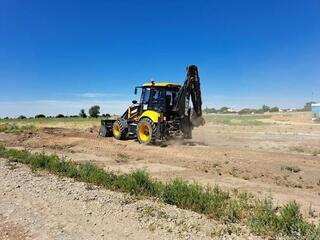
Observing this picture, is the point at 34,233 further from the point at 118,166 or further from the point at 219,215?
the point at 118,166

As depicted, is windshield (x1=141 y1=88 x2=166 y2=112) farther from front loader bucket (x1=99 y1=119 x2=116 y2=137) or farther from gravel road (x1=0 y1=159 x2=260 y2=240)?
gravel road (x1=0 y1=159 x2=260 y2=240)

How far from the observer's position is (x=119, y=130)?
85.1 ft

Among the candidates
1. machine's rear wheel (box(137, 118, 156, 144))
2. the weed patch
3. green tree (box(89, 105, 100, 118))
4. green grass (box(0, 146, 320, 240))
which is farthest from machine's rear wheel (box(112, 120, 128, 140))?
green tree (box(89, 105, 100, 118))

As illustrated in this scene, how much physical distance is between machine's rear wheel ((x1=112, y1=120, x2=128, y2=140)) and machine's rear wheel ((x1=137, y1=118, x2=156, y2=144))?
2163 mm

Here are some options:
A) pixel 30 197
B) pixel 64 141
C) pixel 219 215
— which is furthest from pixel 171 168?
pixel 64 141

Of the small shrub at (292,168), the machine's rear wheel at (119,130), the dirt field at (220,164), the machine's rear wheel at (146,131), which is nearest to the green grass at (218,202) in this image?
the dirt field at (220,164)

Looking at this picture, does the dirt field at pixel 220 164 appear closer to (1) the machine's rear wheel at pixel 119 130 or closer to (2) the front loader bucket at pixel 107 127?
(1) the machine's rear wheel at pixel 119 130

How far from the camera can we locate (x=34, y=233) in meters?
8.70

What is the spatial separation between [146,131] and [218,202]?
13.8 metres

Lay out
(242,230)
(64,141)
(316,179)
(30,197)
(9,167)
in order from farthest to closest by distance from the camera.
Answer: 1. (64,141)
2. (9,167)
3. (316,179)
4. (30,197)
5. (242,230)

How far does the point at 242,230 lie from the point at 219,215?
0.82m

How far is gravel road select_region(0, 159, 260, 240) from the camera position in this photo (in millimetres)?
8453

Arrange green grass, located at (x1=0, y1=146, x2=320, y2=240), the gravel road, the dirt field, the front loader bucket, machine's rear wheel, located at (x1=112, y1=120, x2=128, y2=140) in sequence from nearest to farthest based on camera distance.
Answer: green grass, located at (x1=0, y1=146, x2=320, y2=240), the gravel road, the dirt field, machine's rear wheel, located at (x1=112, y1=120, x2=128, y2=140), the front loader bucket

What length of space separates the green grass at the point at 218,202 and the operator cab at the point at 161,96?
886 cm
